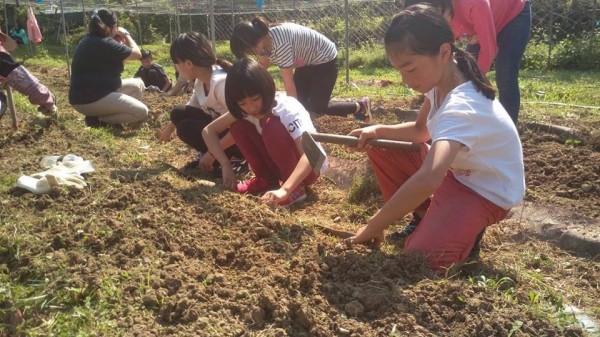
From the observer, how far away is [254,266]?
2594 millimetres

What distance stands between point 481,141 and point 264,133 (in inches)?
57.4

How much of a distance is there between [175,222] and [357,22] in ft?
41.0

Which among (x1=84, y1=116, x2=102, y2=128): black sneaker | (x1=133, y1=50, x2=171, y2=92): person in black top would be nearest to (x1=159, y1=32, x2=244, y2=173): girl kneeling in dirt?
(x1=84, y1=116, x2=102, y2=128): black sneaker

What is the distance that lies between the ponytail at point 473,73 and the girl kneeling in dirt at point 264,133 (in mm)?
1029

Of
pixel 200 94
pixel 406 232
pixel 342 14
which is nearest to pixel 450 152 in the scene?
pixel 406 232

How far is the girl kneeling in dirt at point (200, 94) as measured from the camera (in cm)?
416

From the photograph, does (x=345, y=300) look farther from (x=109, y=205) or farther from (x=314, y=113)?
(x=314, y=113)

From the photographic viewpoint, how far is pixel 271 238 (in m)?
2.84

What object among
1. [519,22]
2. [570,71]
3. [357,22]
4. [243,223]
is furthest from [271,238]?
[357,22]

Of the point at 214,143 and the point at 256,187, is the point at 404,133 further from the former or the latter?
the point at 214,143

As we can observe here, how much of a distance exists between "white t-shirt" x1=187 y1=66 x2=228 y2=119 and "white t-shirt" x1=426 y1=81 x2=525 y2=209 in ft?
5.77

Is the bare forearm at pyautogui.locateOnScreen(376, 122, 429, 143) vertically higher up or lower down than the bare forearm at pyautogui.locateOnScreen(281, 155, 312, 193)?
higher up

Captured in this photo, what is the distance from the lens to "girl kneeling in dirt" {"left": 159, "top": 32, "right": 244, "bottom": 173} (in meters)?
4.16

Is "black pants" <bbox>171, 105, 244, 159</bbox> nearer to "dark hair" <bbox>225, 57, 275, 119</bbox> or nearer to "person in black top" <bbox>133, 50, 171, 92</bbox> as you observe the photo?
"dark hair" <bbox>225, 57, 275, 119</bbox>
